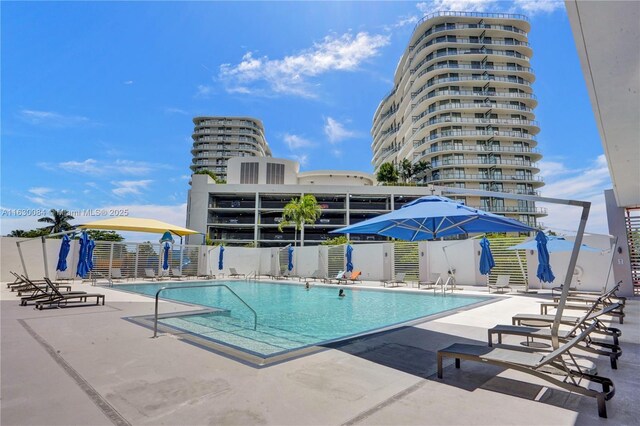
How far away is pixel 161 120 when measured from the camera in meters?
18.1

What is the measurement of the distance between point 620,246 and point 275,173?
49005 millimetres

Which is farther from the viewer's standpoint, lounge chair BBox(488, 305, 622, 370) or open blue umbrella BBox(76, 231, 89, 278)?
open blue umbrella BBox(76, 231, 89, 278)

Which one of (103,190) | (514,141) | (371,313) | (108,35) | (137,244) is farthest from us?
(514,141)

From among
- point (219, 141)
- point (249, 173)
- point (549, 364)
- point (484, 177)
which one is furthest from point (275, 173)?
point (549, 364)

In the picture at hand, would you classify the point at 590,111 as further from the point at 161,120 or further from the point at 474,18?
the point at 474,18

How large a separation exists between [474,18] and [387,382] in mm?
67770

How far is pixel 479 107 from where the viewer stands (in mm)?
53250

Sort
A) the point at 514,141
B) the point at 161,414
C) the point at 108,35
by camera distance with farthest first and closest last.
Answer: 1. the point at 514,141
2. the point at 108,35
3. the point at 161,414

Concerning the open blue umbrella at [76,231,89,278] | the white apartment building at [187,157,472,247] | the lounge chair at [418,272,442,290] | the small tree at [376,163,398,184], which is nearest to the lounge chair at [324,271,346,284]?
the lounge chair at [418,272,442,290]

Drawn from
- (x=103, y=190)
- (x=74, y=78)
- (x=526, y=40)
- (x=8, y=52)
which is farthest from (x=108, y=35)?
(x=526, y=40)

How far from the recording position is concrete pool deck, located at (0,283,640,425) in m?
2.68

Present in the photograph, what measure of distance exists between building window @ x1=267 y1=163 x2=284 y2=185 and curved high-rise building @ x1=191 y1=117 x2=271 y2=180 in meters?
33.1

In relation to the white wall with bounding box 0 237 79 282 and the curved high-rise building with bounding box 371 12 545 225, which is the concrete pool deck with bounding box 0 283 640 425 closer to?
the white wall with bounding box 0 237 79 282

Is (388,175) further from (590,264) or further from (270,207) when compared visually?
(590,264)
